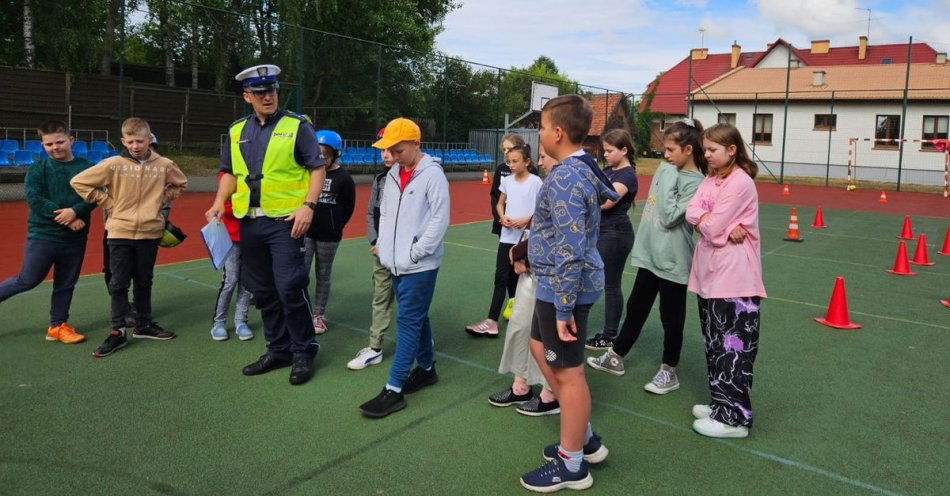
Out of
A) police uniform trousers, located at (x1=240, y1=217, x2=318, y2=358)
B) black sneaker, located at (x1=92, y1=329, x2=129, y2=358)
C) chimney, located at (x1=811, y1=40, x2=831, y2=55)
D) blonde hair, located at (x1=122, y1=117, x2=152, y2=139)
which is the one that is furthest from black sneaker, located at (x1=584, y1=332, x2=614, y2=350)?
chimney, located at (x1=811, y1=40, x2=831, y2=55)

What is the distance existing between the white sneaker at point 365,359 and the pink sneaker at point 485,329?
982mm

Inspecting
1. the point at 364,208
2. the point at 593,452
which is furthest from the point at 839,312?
the point at 364,208

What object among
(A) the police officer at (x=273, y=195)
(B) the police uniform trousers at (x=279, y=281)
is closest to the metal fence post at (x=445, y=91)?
(A) the police officer at (x=273, y=195)

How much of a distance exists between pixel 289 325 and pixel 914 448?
12.3 feet

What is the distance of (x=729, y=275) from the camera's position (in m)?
3.58

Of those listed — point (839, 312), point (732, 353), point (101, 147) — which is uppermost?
point (101, 147)

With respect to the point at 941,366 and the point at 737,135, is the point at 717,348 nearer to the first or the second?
the point at 737,135

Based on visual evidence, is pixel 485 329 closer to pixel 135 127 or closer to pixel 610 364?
pixel 610 364

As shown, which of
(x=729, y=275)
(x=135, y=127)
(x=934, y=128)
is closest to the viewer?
(x=729, y=275)

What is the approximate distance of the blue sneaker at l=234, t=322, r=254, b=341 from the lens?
5.27 m

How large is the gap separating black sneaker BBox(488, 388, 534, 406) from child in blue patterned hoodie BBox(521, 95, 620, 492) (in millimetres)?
972

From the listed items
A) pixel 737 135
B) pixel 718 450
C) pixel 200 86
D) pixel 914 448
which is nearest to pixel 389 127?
pixel 737 135

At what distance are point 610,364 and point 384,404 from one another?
1703mm

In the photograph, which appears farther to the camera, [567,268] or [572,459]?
[572,459]
